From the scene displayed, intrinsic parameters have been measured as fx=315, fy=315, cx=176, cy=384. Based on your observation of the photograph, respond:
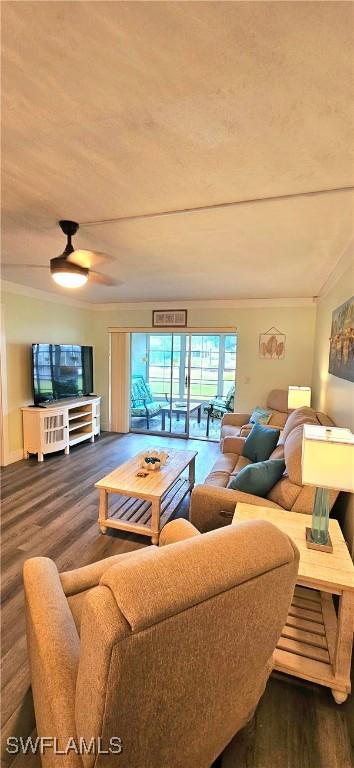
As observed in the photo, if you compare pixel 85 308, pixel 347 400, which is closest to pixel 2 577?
pixel 347 400

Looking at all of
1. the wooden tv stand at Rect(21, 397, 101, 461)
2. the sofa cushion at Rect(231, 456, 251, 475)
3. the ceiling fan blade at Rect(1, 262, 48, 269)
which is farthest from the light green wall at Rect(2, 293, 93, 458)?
the sofa cushion at Rect(231, 456, 251, 475)

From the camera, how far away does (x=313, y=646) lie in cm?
151

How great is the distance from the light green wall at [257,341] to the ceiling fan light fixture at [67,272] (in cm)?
344

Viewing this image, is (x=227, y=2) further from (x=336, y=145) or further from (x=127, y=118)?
(x=336, y=145)

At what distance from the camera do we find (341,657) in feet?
4.47

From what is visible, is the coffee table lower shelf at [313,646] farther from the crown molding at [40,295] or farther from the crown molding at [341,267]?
the crown molding at [40,295]

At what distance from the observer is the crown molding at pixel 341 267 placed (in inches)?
95.7

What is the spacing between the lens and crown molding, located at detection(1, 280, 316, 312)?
14.5 feet

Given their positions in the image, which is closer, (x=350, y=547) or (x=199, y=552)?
(x=199, y=552)

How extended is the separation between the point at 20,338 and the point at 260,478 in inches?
149

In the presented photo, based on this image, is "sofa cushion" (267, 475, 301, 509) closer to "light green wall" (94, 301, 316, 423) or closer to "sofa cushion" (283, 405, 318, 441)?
"sofa cushion" (283, 405, 318, 441)

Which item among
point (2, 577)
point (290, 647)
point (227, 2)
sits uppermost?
point (227, 2)

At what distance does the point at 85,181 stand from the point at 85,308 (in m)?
4.40

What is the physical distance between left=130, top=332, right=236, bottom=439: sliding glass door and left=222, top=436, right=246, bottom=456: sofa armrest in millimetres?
2313
